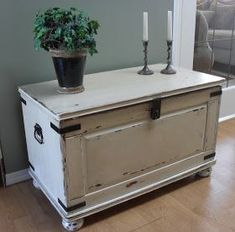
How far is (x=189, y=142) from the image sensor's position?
5.56 feet

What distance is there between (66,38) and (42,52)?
1.41ft

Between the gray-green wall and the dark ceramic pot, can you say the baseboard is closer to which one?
the gray-green wall

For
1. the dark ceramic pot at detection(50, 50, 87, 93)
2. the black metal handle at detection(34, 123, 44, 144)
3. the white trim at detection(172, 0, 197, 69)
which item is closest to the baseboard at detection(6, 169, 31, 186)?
the black metal handle at detection(34, 123, 44, 144)

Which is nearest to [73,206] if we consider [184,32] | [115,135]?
[115,135]

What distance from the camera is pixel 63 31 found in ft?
4.30

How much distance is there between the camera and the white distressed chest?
52.5 inches

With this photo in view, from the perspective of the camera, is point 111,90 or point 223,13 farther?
point 223,13

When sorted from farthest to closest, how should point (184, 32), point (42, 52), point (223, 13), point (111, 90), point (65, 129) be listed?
point (223, 13) → point (184, 32) → point (42, 52) → point (111, 90) → point (65, 129)

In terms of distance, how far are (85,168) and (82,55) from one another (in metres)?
0.49

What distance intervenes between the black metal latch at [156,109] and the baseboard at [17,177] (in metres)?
0.83

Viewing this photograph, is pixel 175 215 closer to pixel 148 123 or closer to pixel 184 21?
pixel 148 123

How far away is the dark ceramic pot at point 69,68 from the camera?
1.37 metres

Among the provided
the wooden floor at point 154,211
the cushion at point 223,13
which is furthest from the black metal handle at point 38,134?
the cushion at point 223,13

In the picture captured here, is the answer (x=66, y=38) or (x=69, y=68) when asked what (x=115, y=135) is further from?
(x=66, y=38)
